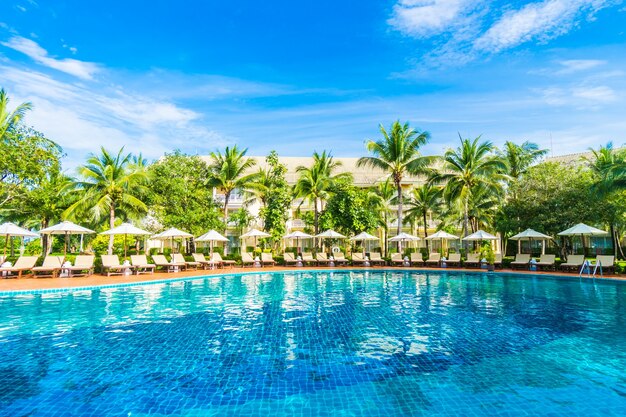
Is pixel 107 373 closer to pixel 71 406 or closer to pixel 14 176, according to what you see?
pixel 71 406

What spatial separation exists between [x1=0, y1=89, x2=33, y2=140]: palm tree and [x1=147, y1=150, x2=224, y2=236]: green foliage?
746cm

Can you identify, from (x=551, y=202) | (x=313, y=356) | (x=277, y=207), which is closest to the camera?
(x=313, y=356)

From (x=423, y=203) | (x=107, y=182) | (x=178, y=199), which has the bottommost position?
(x=178, y=199)

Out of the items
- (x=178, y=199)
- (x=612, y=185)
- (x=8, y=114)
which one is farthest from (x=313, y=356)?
(x=178, y=199)

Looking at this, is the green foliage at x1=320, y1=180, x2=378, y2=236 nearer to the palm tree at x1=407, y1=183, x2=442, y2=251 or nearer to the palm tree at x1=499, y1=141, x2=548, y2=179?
the palm tree at x1=407, y1=183, x2=442, y2=251

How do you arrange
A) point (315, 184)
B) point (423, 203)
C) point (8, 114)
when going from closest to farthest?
point (8, 114) → point (315, 184) → point (423, 203)

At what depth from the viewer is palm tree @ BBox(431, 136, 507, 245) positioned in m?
23.0

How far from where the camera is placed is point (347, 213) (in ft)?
88.4

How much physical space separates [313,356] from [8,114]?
814 inches

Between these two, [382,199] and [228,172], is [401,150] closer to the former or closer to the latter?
[382,199]

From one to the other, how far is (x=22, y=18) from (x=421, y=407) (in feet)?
60.6

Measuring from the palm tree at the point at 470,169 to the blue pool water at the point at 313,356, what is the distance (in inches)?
467

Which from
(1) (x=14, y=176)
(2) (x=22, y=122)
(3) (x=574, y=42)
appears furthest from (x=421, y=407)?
(2) (x=22, y=122)

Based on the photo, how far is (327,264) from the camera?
79.9 ft
